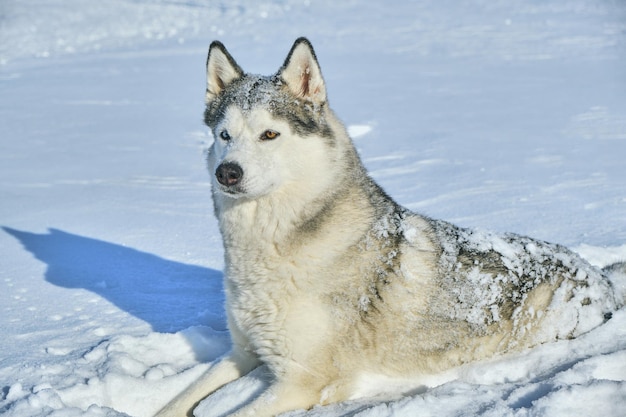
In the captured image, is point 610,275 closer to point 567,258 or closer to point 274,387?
point 567,258

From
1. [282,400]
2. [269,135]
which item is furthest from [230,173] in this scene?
[282,400]

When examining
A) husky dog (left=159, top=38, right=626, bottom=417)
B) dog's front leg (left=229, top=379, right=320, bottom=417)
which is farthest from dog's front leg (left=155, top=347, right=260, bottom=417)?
dog's front leg (left=229, top=379, right=320, bottom=417)

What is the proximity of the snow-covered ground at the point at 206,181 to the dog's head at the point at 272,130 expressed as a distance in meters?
1.02

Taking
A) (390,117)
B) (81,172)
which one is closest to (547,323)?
(81,172)

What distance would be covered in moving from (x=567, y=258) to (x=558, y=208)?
2552 millimetres

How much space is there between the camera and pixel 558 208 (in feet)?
19.4

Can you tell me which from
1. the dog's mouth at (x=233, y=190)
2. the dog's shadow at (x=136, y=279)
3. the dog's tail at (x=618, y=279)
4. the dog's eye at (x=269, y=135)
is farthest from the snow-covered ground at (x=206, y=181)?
the dog's eye at (x=269, y=135)

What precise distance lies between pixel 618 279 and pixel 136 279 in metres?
3.23

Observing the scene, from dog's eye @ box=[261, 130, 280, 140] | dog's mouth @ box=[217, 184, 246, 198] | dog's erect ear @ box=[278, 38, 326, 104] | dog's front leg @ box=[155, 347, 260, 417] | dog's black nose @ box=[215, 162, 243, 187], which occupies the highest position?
dog's erect ear @ box=[278, 38, 326, 104]

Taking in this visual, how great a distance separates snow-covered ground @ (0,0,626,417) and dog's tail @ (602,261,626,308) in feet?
0.87

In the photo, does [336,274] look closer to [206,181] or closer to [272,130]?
[272,130]

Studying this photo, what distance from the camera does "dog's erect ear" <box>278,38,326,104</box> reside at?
11.2 ft

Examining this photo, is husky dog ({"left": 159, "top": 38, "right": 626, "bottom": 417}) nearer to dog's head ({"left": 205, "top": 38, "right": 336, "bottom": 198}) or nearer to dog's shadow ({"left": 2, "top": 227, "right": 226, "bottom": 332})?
dog's head ({"left": 205, "top": 38, "right": 336, "bottom": 198})

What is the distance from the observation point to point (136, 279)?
498 cm
